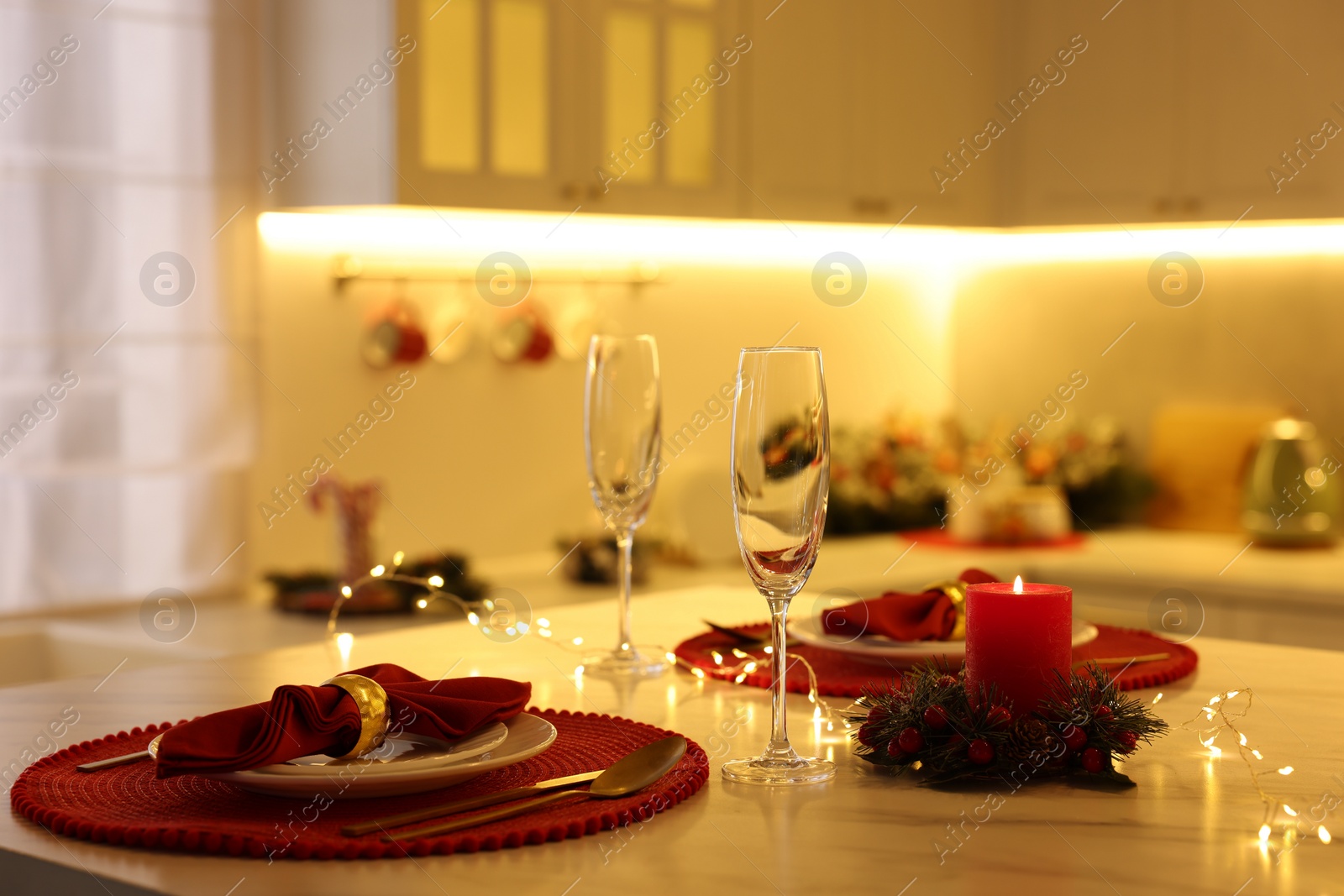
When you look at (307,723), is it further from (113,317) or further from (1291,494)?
(1291,494)

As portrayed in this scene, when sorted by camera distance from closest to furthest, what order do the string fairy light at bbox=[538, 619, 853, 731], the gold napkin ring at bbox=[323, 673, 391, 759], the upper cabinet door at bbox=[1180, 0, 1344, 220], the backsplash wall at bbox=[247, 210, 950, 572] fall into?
the gold napkin ring at bbox=[323, 673, 391, 759], the string fairy light at bbox=[538, 619, 853, 731], the backsplash wall at bbox=[247, 210, 950, 572], the upper cabinet door at bbox=[1180, 0, 1344, 220]

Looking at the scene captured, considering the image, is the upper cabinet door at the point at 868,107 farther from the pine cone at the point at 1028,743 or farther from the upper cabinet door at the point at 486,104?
the pine cone at the point at 1028,743

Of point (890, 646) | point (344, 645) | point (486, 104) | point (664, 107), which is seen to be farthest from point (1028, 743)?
point (664, 107)

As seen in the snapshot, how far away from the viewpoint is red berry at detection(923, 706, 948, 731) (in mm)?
778

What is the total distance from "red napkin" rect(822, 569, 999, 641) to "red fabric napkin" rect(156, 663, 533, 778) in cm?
33

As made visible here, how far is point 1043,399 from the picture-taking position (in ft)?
11.8

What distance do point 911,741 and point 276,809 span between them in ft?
1.10

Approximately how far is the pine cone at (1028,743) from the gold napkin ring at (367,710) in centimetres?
33

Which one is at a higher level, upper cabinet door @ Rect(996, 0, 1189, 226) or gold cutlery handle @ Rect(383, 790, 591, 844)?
upper cabinet door @ Rect(996, 0, 1189, 226)

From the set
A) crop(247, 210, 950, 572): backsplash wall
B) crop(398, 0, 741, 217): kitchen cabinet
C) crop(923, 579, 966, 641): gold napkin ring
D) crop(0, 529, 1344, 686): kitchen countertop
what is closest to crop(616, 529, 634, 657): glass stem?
crop(923, 579, 966, 641): gold napkin ring

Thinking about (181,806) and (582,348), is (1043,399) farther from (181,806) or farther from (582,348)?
(181,806)

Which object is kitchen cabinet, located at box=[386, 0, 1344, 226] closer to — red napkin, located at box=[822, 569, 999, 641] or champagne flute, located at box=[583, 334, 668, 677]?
champagne flute, located at box=[583, 334, 668, 677]

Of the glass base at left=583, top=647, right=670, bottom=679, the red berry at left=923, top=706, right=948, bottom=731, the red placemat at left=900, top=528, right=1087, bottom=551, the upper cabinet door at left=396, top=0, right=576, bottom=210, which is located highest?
the upper cabinet door at left=396, top=0, right=576, bottom=210

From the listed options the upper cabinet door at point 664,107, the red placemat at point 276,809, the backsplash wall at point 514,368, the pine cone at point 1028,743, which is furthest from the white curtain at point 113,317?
the pine cone at point 1028,743
